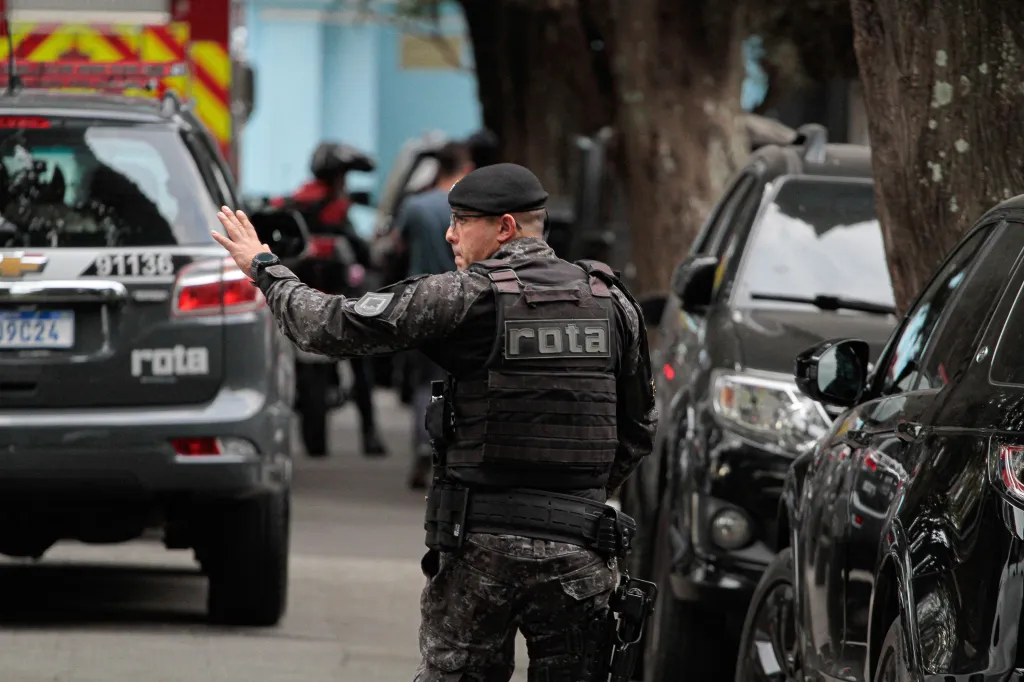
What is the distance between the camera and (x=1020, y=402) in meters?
3.87

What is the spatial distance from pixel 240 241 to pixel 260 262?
0.12 meters

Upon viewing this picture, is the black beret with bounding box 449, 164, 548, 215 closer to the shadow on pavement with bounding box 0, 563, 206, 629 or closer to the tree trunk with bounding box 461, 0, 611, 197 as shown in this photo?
the shadow on pavement with bounding box 0, 563, 206, 629

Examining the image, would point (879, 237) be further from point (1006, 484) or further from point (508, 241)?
point (1006, 484)

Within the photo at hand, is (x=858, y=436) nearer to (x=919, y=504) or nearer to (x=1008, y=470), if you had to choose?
(x=919, y=504)

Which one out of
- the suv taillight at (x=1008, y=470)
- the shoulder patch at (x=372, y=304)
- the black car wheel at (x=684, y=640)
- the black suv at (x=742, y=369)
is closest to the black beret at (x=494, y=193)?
the shoulder patch at (x=372, y=304)

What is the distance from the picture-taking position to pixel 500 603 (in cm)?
471

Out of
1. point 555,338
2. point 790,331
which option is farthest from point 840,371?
point 790,331

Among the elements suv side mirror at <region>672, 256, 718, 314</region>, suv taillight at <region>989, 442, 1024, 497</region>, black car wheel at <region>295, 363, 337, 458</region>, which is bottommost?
black car wheel at <region>295, 363, 337, 458</region>

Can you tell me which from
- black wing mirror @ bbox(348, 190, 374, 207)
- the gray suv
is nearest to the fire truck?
the gray suv

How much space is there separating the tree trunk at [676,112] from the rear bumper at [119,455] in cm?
645

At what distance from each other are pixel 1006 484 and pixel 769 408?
3.17 metres

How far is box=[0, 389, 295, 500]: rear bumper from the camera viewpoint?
24.1 ft

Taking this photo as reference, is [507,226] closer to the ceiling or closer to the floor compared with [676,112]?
closer to the ceiling

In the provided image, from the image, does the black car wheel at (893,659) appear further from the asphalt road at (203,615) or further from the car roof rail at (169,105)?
the car roof rail at (169,105)
